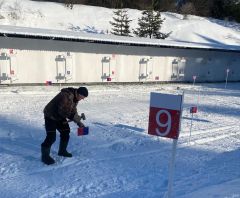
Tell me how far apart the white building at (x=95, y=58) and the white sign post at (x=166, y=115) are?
46.5 feet

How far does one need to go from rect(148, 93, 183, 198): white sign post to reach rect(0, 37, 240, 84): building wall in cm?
1486

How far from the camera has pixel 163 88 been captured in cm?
2172

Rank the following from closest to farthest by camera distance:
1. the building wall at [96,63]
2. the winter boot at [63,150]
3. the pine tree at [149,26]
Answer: the winter boot at [63,150] → the building wall at [96,63] → the pine tree at [149,26]

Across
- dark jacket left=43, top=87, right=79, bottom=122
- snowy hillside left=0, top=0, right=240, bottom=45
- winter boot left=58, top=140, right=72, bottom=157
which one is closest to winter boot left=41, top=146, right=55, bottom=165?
winter boot left=58, top=140, right=72, bottom=157

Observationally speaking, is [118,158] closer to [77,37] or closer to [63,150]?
[63,150]

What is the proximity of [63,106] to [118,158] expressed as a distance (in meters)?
1.95

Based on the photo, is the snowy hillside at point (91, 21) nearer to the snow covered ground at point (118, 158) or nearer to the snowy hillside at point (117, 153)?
the snowy hillside at point (117, 153)

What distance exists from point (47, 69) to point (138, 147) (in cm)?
1207

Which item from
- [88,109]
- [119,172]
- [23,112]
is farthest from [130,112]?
[119,172]

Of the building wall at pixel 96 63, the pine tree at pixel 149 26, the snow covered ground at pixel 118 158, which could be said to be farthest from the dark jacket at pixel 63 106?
the pine tree at pixel 149 26

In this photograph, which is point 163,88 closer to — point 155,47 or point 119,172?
point 155,47

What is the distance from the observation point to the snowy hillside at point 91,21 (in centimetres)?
3072

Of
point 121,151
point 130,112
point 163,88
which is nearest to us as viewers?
point 121,151

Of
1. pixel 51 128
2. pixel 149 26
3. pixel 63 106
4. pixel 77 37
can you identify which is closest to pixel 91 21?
pixel 149 26
